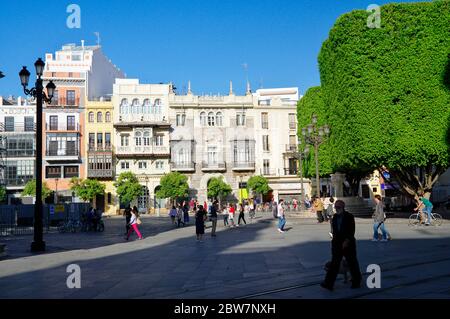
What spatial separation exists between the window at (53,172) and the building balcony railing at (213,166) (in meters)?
17.7

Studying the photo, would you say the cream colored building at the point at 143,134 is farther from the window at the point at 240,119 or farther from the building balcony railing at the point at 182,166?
the window at the point at 240,119

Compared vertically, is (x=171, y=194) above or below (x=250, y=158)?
below

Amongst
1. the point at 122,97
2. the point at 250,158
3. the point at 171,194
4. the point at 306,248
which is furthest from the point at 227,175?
the point at 306,248

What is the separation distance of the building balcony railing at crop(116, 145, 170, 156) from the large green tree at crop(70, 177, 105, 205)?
5.55 meters

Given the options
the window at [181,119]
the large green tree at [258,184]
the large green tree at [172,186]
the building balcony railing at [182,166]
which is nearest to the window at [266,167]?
the large green tree at [258,184]

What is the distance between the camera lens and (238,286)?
812 centimetres

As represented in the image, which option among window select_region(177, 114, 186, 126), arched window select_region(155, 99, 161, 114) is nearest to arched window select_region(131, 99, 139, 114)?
arched window select_region(155, 99, 161, 114)

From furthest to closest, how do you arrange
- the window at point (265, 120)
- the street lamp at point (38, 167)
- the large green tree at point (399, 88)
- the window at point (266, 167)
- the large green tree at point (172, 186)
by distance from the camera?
the window at point (265, 120)
the window at point (266, 167)
the large green tree at point (172, 186)
the large green tree at point (399, 88)
the street lamp at point (38, 167)

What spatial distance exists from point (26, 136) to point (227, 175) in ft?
81.9

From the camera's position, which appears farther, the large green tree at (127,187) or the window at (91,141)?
the window at (91,141)

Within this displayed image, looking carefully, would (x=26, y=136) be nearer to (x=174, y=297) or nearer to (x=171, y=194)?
(x=171, y=194)

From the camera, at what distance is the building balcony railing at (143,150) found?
54.7 meters

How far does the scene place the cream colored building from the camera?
5494 centimetres
